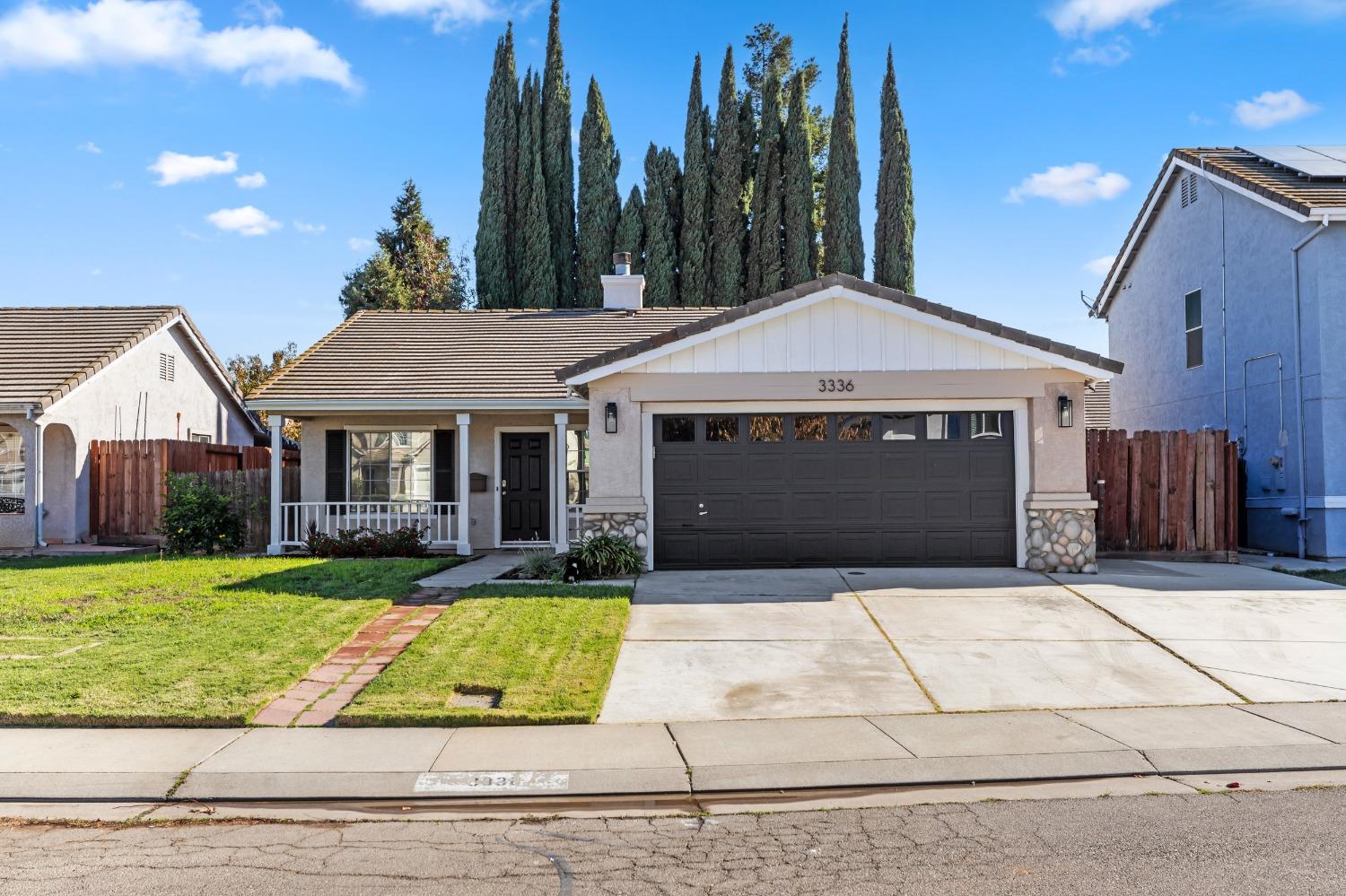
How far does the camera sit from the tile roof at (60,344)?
17.1 m

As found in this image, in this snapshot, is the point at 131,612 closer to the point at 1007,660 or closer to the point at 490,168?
the point at 1007,660

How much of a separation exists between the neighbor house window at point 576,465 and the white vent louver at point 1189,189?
12.4 meters

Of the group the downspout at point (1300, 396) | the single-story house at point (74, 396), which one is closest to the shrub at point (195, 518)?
the single-story house at point (74, 396)

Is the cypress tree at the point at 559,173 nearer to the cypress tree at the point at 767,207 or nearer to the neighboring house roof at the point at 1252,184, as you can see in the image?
the cypress tree at the point at 767,207

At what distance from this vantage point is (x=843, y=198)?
33.5 meters

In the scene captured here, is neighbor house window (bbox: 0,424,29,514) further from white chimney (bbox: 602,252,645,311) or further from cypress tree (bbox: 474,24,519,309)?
cypress tree (bbox: 474,24,519,309)

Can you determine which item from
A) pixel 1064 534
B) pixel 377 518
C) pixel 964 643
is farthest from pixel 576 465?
pixel 964 643

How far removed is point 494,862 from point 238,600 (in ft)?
23.5

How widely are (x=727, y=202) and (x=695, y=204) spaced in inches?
46.2

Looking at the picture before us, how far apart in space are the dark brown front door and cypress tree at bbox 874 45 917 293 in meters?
20.2

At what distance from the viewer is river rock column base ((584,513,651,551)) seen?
12.6 meters

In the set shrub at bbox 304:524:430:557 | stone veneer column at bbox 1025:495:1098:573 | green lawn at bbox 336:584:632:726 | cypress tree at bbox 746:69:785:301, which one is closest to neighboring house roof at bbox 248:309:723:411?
shrub at bbox 304:524:430:557

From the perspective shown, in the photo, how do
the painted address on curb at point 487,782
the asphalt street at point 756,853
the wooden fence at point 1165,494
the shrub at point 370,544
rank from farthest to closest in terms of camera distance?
the shrub at point 370,544
the wooden fence at point 1165,494
the painted address on curb at point 487,782
the asphalt street at point 756,853

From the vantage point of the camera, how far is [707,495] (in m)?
12.9
